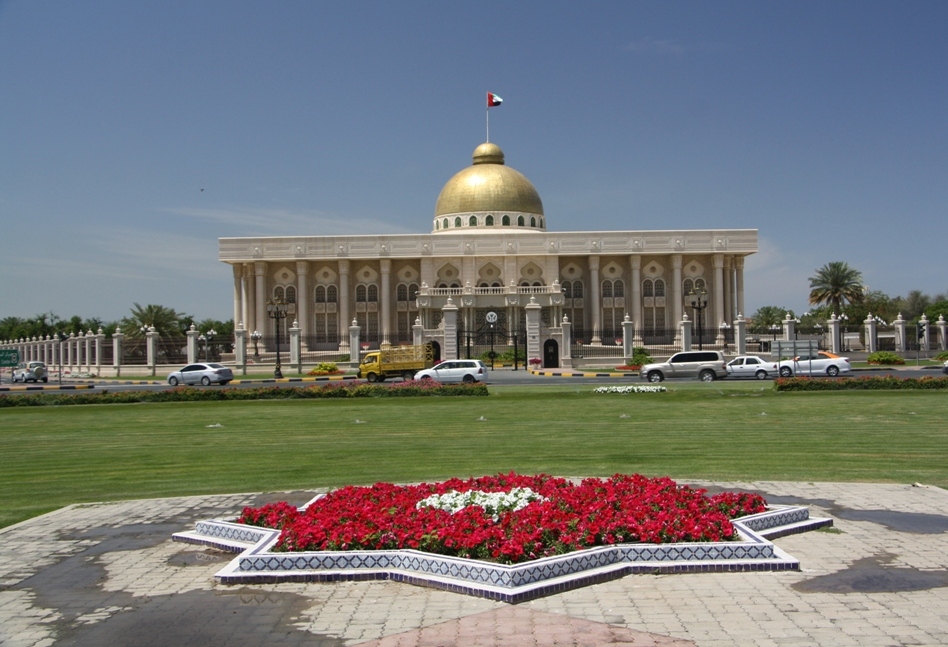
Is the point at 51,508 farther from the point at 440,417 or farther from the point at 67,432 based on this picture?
the point at 440,417

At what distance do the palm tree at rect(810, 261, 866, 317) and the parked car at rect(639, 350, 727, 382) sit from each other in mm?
44040

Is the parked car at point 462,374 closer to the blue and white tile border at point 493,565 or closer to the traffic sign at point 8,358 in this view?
the traffic sign at point 8,358

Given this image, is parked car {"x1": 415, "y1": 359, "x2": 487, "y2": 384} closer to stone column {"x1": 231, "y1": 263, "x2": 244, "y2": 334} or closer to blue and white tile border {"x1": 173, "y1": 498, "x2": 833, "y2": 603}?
blue and white tile border {"x1": 173, "y1": 498, "x2": 833, "y2": 603}

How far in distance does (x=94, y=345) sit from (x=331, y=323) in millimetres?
19953

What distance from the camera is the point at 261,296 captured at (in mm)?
77438

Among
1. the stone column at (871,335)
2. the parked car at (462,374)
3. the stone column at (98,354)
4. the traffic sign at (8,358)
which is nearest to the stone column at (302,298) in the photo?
the stone column at (98,354)

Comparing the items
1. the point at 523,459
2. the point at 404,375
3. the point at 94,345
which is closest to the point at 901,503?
the point at 523,459


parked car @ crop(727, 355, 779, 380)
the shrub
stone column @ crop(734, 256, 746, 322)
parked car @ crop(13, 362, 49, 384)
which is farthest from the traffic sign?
stone column @ crop(734, 256, 746, 322)

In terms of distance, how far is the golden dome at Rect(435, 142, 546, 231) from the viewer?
83062 millimetres

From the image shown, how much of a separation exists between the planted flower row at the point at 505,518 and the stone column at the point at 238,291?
70916 millimetres

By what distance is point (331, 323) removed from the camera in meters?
79.0

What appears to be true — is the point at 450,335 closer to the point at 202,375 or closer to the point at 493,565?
the point at 202,375

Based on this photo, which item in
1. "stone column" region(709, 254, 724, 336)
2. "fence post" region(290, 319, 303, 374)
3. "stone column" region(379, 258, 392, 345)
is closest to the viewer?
"fence post" region(290, 319, 303, 374)

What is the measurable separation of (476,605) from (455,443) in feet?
33.5
